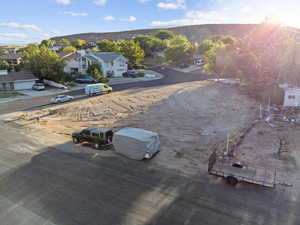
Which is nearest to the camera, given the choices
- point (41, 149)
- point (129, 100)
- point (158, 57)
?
point (41, 149)

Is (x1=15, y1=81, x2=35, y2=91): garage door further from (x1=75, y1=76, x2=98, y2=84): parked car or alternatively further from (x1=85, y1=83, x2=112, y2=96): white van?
(x1=85, y1=83, x2=112, y2=96): white van

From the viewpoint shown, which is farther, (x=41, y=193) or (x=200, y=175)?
(x=200, y=175)

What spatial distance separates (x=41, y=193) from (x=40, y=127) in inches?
480

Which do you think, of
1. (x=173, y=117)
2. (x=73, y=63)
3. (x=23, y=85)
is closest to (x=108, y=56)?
(x=73, y=63)

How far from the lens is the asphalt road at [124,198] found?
378 inches

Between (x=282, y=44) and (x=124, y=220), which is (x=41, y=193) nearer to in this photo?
(x=124, y=220)

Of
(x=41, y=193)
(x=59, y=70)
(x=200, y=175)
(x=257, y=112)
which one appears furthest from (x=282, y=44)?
(x=59, y=70)

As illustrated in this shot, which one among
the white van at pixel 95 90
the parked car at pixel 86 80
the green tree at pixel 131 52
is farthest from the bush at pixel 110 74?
the white van at pixel 95 90

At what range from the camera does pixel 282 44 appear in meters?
33.2

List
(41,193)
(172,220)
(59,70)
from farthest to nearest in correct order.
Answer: (59,70)
(41,193)
(172,220)

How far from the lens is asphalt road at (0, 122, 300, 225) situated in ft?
31.5

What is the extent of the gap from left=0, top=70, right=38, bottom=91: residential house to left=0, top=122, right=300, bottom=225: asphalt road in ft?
105

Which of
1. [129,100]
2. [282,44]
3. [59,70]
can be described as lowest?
[129,100]

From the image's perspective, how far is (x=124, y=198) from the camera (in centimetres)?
1093
